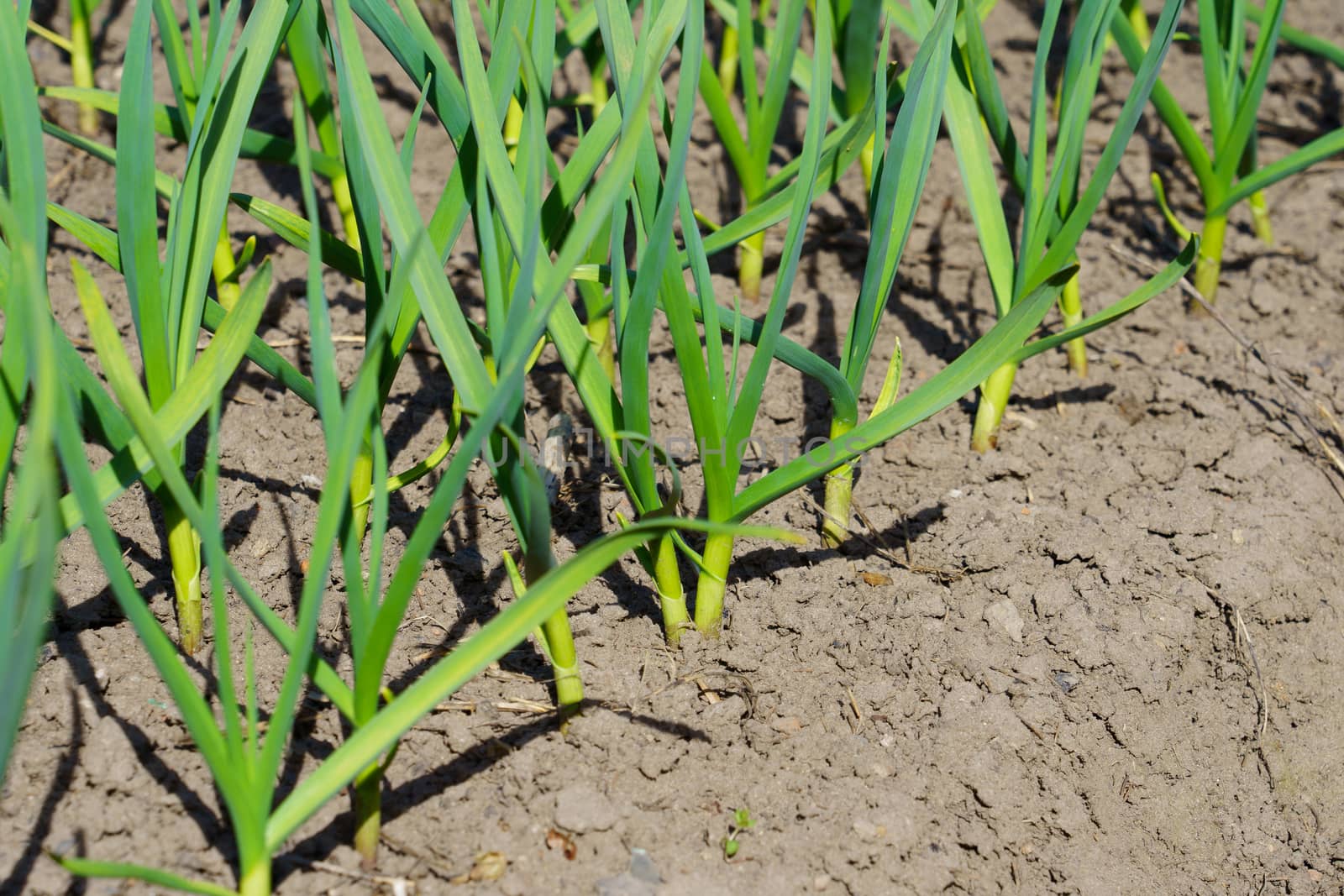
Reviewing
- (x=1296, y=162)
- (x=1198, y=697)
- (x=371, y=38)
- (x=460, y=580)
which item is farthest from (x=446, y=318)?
(x=371, y=38)

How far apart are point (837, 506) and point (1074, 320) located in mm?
550

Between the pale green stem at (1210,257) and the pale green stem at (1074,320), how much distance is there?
0.23 m

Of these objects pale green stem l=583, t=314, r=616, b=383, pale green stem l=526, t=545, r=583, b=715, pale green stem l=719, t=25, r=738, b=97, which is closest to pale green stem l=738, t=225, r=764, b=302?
pale green stem l=583, t=314, r=616, b=383

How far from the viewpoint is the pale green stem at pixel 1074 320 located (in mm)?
1685

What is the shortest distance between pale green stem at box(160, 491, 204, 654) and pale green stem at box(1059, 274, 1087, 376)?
1.18 meters

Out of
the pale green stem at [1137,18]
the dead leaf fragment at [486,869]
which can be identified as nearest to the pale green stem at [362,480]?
the dead leaf fragment at [486,869]

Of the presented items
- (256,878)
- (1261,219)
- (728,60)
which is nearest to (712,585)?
(256,878)

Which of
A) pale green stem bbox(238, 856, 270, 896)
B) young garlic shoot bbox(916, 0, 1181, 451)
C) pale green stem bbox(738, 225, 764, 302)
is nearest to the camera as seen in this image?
pale green stem bbox(238, 856, 270, 896)

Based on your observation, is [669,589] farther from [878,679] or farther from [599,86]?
[599,86]

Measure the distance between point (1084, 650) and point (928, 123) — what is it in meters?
0.63

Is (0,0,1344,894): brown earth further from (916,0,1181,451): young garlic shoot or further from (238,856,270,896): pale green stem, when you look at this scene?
(916,0,1181,451): young garlic shoot

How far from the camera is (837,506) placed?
4.71ft

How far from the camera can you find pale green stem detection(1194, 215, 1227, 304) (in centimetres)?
183

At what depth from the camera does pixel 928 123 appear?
129 cm
